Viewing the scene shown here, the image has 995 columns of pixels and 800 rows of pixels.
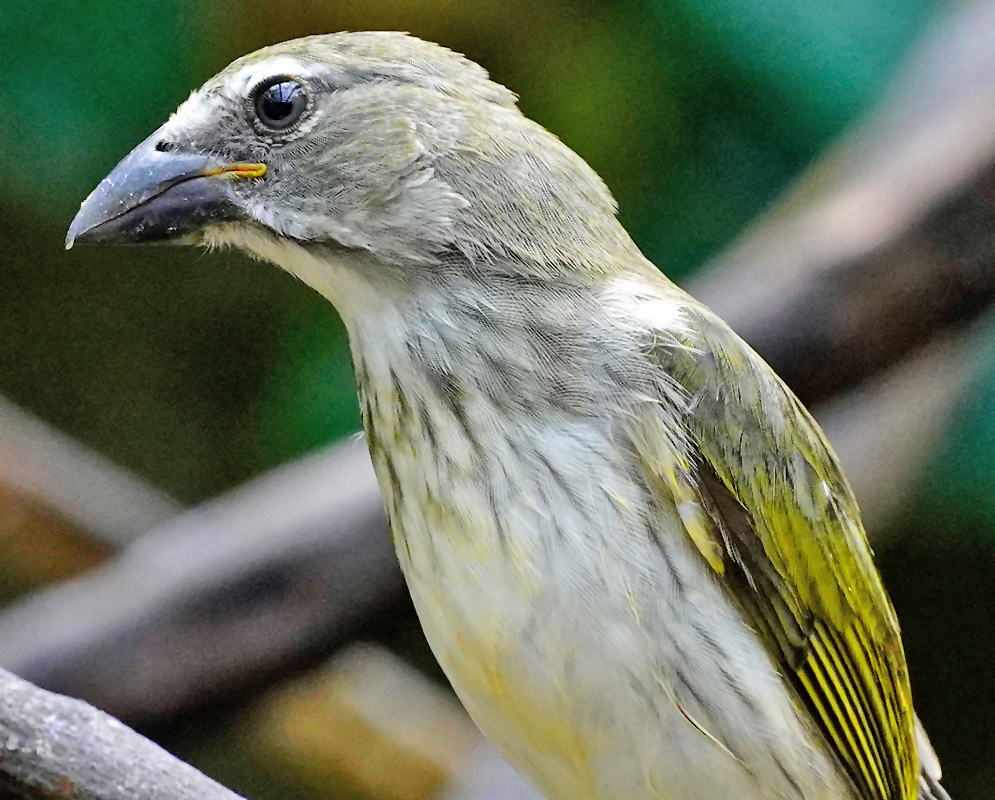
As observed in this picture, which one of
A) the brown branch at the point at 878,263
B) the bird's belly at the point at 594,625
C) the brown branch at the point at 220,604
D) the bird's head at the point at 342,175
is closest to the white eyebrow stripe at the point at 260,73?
the bird's head at the point at 342,175

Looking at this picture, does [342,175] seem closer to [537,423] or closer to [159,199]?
[159,199]

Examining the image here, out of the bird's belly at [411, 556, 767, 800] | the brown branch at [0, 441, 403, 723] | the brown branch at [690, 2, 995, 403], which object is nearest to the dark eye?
the bird's belly at [411, 556, 767, 800]

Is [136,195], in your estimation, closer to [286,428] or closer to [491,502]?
[491,502]

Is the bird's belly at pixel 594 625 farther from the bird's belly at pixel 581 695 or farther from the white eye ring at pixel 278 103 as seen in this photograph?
the white eye ring at pixel 278 103

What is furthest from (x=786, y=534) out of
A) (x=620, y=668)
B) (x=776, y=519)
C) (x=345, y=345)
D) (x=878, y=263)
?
(x=345, y=345)

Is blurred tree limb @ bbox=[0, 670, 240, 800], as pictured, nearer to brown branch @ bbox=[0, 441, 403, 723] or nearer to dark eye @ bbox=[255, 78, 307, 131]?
dark eye @ bbox=[255, 78, 307, 131]

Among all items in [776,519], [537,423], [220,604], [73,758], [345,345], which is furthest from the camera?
[345,345]
